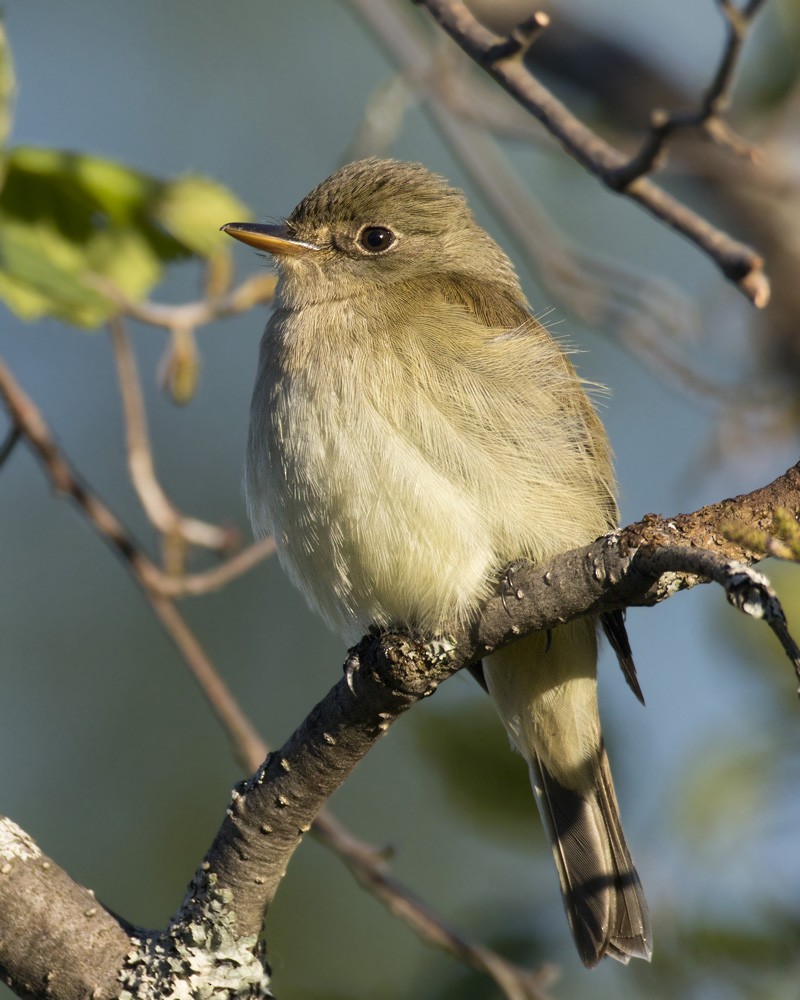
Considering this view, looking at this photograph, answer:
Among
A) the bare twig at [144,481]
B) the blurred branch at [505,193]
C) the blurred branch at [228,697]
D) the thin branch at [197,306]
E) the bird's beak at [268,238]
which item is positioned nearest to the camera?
the blurred branch at [228,697]

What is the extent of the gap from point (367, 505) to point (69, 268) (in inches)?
54.0

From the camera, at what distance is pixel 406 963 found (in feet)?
24.7

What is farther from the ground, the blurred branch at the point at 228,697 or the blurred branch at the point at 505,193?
the blurred branch at the point at 505,193

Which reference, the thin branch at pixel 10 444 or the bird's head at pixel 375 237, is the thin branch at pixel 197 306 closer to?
the bird's head at pixel 375 237

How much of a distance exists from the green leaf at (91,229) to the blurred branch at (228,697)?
43 cm

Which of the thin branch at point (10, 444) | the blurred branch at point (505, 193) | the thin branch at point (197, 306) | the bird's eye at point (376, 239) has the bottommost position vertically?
the thin branch at point (10, 444)

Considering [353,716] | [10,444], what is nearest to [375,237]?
[10,444]

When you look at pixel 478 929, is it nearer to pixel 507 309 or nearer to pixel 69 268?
pixel 507 309

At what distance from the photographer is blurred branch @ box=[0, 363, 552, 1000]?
3.94m

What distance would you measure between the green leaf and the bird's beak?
0.08m

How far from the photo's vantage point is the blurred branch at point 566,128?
9.11 ft

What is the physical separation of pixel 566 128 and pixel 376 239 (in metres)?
2.00

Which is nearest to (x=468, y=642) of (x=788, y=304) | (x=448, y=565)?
(x=448, y=565)

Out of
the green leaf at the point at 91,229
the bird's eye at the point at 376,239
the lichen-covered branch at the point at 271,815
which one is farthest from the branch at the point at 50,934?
the bird's eye at the point at 376,239
